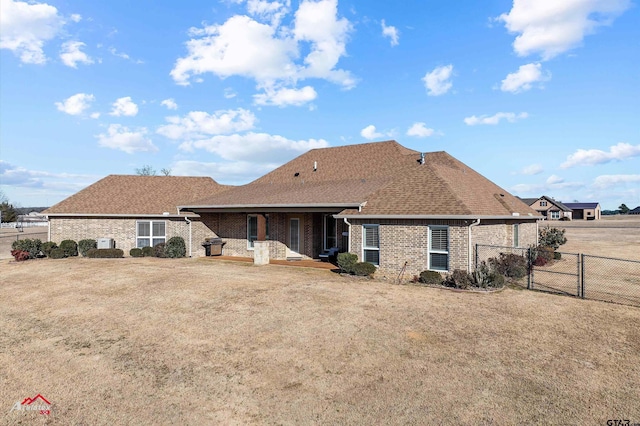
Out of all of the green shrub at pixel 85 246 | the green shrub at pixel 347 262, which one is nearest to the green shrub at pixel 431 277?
the green shrub at pixel 347 262

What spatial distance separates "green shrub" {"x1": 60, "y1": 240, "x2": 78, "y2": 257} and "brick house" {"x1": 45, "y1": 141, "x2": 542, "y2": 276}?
31.8 inches

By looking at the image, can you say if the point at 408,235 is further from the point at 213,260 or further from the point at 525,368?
the point at 213,260

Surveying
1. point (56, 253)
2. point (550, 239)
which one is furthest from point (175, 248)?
point (550, 239)

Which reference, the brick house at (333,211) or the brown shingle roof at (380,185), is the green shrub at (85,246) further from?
the brown shingle roof at (380,185)

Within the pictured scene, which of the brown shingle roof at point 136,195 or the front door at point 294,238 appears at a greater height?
the brown shingle roof at point 136,195

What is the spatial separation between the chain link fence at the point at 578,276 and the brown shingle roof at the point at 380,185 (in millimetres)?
2060

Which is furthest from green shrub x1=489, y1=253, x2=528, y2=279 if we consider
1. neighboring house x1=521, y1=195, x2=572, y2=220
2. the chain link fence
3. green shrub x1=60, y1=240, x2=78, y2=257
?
neighboring house x1=521, y1=195, x2=572, y2=220

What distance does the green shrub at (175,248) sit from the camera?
2136 centimetres

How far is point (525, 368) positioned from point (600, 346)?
2.43 metres

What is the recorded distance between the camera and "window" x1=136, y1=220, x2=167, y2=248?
74.4ft

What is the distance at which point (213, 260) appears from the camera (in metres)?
20.4

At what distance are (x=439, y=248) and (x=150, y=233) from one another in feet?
58.6

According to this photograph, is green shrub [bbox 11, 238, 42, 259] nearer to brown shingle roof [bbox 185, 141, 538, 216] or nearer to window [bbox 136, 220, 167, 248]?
window [bbox 136, 220, 167, 248]

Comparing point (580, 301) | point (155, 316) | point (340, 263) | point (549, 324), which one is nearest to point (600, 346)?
point (549, 324)
